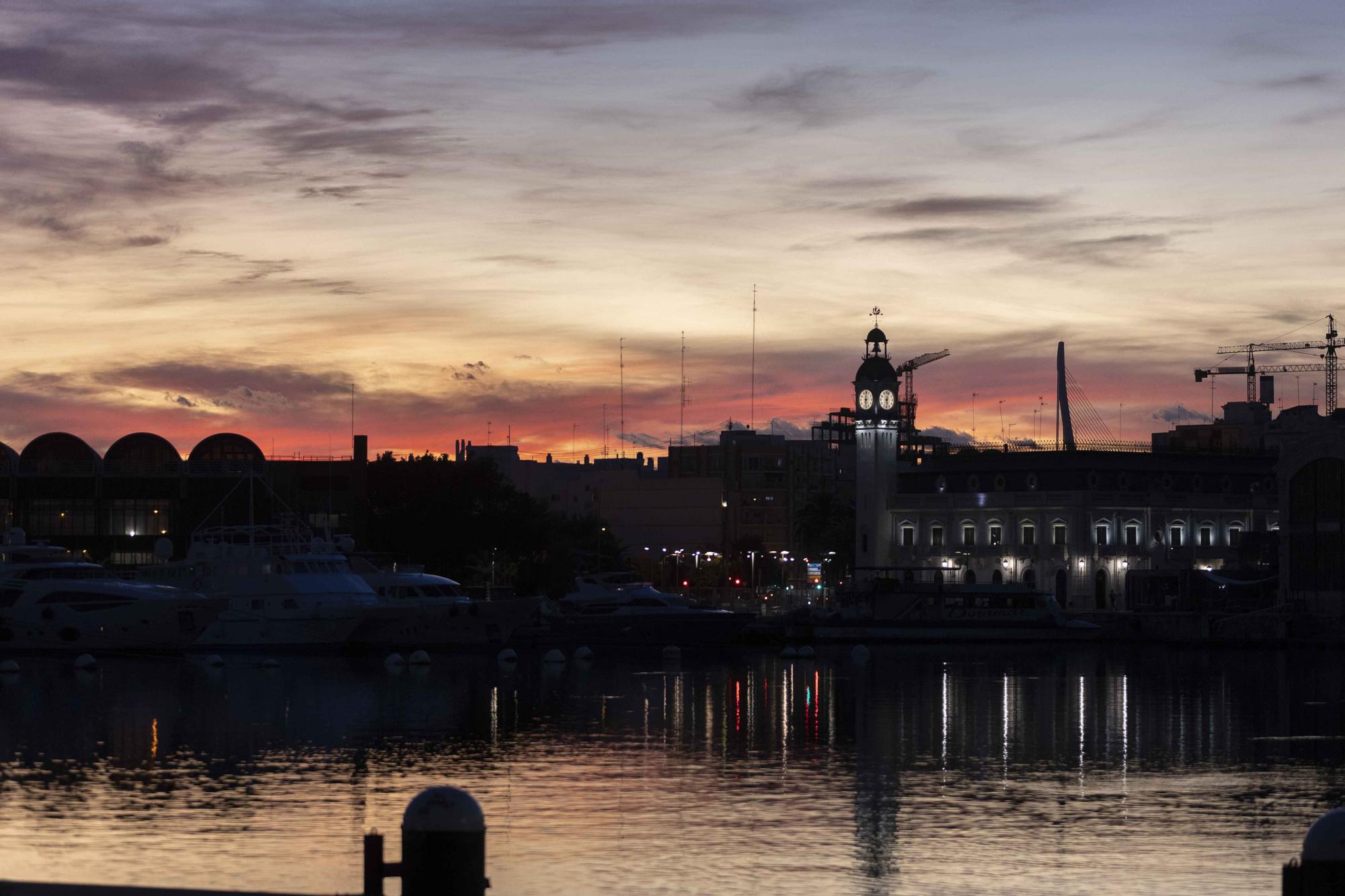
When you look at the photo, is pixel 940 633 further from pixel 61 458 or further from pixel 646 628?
pixel 61 458

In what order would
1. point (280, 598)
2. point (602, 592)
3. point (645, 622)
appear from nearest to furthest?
point (280, 598), point (645, 622), point (602, 592)

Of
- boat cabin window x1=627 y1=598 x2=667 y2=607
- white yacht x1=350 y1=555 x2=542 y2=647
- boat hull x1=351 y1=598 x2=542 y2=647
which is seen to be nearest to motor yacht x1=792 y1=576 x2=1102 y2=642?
boat cabin window x1=627 y1=598 x2=667 y2=607

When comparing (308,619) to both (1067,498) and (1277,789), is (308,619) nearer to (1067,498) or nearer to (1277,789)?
(1277,789)

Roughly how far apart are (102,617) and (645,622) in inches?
1137

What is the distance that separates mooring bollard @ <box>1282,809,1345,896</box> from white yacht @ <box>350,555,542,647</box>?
2977 inches

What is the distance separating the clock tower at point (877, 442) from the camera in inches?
6506

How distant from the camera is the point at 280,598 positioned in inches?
3556

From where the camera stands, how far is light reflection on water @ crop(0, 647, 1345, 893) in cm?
2864

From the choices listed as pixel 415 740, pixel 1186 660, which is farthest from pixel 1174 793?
pixel 1186 660

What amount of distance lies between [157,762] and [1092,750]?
71.8 feet

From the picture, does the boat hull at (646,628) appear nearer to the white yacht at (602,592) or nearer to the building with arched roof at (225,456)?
the white yacht at (602,592)

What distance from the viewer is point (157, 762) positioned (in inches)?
1672

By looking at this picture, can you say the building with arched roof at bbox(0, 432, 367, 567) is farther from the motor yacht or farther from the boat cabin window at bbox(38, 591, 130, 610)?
the boat cabin window at bbox(38, 591, 130, 610)

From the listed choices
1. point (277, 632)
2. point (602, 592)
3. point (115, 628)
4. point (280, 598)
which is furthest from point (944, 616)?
point (115, 628)
